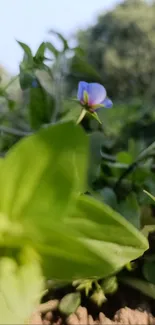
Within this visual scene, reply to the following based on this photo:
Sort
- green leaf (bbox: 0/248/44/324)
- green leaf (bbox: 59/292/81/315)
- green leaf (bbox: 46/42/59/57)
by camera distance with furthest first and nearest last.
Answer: green leaf (bbox: 46/42/59/57) → green leaf (bbox: 59/292/81/315) → green leaf (bbox: 0/248/44/324)

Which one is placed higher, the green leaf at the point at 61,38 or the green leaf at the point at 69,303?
the green leaf at the point at 61,38

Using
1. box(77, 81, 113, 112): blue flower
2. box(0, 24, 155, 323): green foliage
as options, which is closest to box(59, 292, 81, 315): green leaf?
box(0, 24, 155, 323): green foliage

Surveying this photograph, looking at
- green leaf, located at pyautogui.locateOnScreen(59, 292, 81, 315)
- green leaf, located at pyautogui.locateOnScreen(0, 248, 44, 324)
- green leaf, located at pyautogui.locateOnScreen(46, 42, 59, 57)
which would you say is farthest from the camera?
green leaf, located at pyautogui.locateOnScreen(46, 42, 59, 57)

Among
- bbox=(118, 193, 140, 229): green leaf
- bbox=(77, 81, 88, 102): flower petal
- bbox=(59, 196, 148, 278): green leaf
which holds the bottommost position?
bbox=(118, 193, 140, 229): green leaf

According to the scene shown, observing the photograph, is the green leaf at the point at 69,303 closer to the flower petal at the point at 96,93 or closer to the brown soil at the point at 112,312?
the brown soil at the point at 112,312

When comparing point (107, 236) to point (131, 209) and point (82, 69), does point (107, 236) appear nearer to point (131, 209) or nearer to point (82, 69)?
point (131, 209)

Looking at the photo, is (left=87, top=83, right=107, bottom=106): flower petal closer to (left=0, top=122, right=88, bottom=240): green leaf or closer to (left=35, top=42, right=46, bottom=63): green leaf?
(left=35, top=42, right=46, bottom=63): green leaf

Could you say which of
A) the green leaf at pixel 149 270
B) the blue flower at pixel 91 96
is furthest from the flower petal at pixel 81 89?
the green leaf at pixel 149 270
